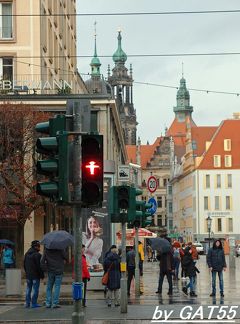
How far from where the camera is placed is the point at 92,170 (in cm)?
1168

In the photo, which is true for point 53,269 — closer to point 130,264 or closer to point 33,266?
point 33,266

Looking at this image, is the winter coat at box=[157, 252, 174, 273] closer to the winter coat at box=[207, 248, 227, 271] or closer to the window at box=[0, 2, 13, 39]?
the winter coat at box=[207, 248, 227, 271]

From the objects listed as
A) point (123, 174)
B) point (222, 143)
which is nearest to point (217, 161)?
point (222, 143)

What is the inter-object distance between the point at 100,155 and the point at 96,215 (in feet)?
64.0

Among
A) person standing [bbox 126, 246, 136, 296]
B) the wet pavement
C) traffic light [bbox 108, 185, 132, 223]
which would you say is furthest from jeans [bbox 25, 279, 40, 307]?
person standing [bbox 126, 246, 136, 296]

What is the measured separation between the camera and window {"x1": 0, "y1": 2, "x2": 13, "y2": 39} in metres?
51.5

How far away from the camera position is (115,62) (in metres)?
191

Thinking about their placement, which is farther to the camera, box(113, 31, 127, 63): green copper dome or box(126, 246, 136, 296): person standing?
box(113, 31, 127, 63): green copper dome

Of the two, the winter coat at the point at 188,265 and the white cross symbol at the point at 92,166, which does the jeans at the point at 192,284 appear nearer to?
the winter coat at the point at 188,265

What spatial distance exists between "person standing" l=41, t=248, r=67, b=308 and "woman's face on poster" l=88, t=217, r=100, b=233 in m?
7.82

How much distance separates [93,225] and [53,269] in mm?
8303

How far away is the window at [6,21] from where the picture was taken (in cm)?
5147

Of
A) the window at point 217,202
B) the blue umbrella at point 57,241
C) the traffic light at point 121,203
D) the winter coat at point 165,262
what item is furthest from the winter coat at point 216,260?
the window at point 217,202

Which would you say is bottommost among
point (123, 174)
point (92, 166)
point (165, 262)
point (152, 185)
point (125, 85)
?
point (165, 262)
